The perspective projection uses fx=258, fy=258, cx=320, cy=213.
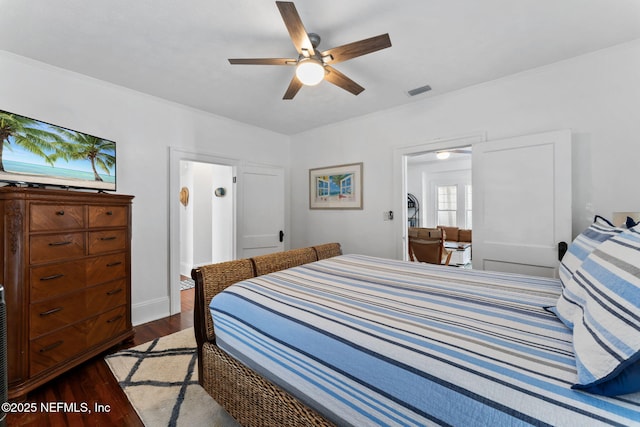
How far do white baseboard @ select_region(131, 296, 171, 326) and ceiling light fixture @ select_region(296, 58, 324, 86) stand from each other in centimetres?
294

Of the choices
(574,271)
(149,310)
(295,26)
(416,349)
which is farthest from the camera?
(149,310)

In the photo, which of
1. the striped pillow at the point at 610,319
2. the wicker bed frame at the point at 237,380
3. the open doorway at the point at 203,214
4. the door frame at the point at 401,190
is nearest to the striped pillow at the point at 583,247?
the striped pillow at the point at 610,319

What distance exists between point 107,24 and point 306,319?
2404 millimetres

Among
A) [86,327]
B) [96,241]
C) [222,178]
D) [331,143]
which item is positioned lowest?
[86,327]

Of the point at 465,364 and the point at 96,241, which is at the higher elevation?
the point at 96,241

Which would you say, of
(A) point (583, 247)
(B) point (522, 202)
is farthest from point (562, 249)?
(A) point (583, 247)

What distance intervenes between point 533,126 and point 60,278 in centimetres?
420

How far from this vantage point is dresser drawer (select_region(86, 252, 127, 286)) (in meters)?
2.10

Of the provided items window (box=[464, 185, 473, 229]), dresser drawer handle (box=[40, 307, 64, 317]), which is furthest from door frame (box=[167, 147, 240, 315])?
window (box=[464, 185, 473, 229])

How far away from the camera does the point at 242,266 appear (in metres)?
1.84

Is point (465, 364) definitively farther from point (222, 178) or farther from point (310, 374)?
point (222, 178)

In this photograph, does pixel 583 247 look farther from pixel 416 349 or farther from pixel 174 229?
pixel 174 229

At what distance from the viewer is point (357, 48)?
172 cm

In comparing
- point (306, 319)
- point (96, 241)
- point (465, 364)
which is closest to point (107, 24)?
point (96, 241)
